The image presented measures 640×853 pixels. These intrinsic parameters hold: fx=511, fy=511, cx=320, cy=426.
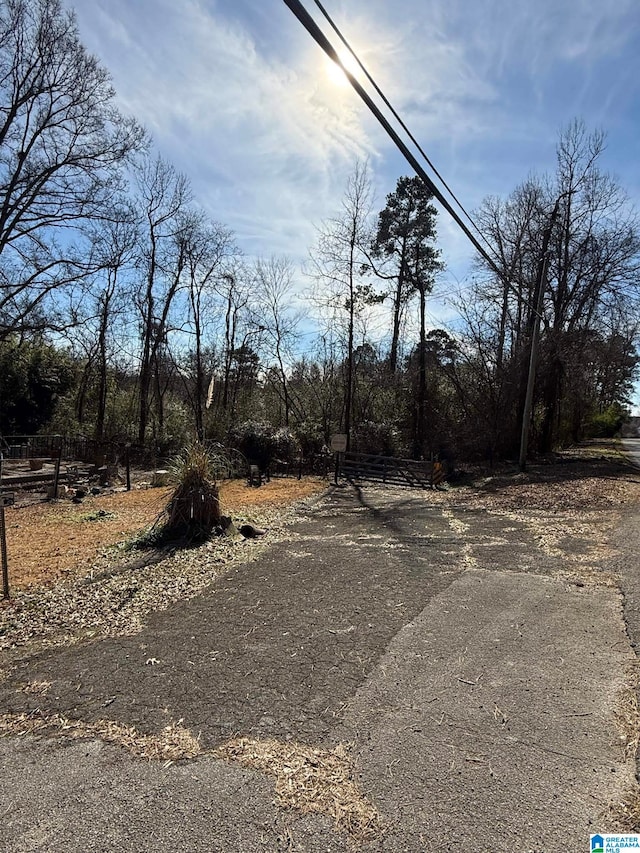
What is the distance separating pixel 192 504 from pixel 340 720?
469 cm

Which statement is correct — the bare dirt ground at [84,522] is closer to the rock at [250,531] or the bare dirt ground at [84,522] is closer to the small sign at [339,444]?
the rock at [250,531]

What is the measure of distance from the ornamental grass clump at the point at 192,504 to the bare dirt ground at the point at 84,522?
2.67ft

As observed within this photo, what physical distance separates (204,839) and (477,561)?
4494 mm

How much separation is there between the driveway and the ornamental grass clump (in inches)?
83.8

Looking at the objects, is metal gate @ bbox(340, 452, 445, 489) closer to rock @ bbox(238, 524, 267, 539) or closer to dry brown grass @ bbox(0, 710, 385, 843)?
rock @ bbox(238, 524, 267, 539)

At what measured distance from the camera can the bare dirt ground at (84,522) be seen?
20.7 feet

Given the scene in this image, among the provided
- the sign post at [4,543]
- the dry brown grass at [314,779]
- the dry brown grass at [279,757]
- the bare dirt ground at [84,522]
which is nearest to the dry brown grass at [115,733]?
the dry brown grass at [279,757]

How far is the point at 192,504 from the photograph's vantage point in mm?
6996

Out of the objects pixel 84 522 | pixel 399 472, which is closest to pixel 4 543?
pixel 84 522

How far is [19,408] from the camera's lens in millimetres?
23297

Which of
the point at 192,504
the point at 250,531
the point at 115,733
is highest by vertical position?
the point at 192,504

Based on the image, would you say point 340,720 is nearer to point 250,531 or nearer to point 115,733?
point 115,733

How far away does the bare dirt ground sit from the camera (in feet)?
20.7

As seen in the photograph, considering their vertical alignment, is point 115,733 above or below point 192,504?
below
